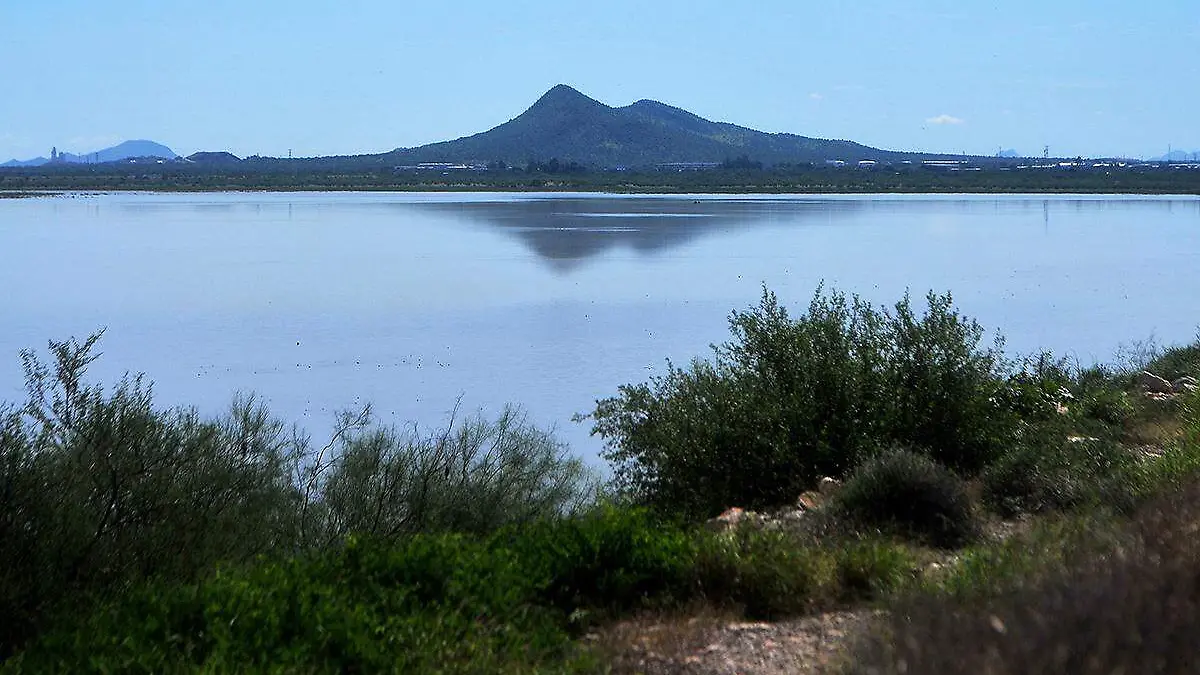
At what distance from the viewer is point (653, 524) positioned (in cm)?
706

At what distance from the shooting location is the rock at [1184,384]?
12.5 metres

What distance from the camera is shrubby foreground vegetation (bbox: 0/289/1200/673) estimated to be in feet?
14.9

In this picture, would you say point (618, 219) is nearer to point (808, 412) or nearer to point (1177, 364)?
point (1177, 364)

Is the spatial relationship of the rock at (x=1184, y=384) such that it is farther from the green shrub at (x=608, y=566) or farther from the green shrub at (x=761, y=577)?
the green shrub at (x=608, y=566)

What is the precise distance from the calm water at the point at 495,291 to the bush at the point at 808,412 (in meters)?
4.64

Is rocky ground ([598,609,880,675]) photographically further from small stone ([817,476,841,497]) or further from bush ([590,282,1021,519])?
bush ([590,282,1021,519])

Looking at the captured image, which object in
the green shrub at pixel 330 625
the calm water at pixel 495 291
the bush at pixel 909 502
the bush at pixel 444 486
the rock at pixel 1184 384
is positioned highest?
the green shrub at pixel 330 625

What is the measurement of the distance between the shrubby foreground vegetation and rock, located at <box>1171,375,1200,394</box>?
49 cm

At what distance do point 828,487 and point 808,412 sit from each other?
1.28 meters

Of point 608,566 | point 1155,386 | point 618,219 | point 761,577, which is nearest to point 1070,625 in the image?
point 761,577

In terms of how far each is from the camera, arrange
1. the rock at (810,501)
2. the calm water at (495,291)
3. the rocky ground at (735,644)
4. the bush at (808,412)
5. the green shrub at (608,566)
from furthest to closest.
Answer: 1. the calm water at (495,291)
2. the bush at (808,412)
3. the rock at (810,501)
4. the green shrub at (608,566)
5. the rocky ground at (735,644)

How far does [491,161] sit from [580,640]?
17796 cm

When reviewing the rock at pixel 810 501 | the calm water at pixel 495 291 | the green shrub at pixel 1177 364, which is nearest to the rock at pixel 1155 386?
the green shrub at pixel 1177 364

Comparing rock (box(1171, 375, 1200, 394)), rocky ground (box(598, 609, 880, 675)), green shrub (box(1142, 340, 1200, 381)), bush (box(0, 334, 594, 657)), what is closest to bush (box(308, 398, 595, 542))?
bush (box(0, 334, 594, 657))
